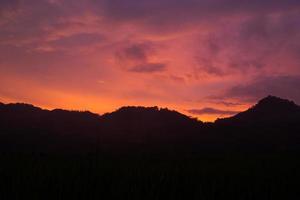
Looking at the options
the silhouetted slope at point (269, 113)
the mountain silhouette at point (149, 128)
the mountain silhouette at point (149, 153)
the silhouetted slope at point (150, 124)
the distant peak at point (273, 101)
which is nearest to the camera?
the mountain silhouette at point (149, 153)

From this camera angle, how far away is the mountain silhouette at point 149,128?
55.5ft

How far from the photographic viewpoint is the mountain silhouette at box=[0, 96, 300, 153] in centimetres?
1692

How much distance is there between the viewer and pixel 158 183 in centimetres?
351

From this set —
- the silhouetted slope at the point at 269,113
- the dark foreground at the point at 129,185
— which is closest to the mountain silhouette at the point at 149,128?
the silhouetted slope at the point at 269,113

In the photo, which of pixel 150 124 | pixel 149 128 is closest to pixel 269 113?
pixel 150 124

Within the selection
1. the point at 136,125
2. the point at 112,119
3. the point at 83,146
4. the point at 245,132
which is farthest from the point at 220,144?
the point at 112,119

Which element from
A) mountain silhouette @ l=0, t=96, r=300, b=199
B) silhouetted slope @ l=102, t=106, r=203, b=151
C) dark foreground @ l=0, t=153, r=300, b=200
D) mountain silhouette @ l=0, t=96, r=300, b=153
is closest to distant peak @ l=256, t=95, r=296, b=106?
mountain silhouette @ l=0, t=96, r=300, b=153

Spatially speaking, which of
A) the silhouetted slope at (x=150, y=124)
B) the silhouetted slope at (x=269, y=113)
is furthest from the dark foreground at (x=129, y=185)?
the silhouetted slope at (x=269, y=113)

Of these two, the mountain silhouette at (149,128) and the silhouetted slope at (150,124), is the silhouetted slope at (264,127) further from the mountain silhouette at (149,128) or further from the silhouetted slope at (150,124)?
the silhouetted slope at (150,124)

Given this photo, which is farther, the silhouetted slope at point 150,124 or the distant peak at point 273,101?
the distant peak at point 273,101

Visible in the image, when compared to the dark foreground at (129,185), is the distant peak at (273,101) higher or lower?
higher

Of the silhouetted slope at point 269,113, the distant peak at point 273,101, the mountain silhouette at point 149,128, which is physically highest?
the distant peak at point 273,101

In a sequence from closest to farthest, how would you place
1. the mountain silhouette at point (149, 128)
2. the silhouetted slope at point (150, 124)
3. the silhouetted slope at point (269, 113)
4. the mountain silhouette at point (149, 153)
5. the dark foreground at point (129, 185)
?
1. the dark foreground at point (129, 185)
2. the mountain silhouette at point (149, 153)
3. the mountain silhouette at point (149, 128)
4. the silhouetted slope at point (150, 124)
5. the silhouetted slope at point (269, 113)

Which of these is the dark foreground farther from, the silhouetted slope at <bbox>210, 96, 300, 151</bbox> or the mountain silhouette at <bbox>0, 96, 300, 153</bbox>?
the silhouetted slope at <bbox>210, 96, 300, 151</bbox>
